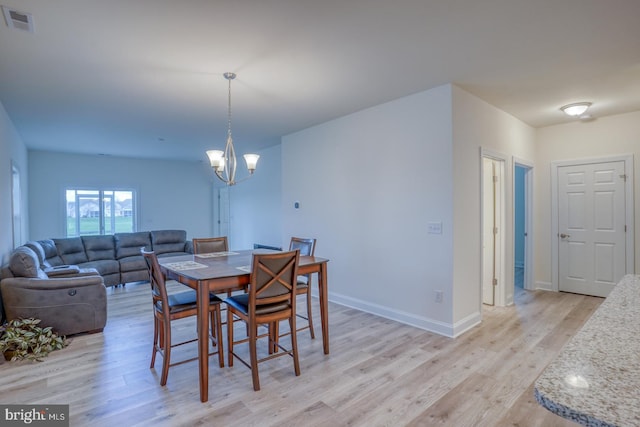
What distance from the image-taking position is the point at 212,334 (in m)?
3.14


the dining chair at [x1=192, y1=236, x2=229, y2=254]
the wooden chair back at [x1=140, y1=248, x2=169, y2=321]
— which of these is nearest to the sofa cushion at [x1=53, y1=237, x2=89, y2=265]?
the dining chair at [x1=192, y1=236, x2=229, y2=254]

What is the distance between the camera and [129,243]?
6.46 metres

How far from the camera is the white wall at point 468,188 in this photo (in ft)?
11.3

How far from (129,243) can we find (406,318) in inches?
213

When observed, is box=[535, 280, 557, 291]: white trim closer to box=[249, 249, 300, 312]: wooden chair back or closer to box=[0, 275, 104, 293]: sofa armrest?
box=[249, 249, 300, 312]: wooden chair back

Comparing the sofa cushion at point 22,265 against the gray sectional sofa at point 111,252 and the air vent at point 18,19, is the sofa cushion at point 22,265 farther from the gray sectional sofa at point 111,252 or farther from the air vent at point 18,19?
the air vent at point 18,19

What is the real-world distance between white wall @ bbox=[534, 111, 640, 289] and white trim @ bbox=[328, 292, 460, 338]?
231 centimetres

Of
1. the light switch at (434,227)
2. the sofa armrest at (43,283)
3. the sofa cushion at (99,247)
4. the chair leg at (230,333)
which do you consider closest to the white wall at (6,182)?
the sofa armrest at (43,283)

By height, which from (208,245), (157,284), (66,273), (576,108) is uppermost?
(576,108)

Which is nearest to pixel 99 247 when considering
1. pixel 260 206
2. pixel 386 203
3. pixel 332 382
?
pixel 260 206

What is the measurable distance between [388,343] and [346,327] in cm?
58

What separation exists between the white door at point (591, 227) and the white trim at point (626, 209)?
1.6 inches

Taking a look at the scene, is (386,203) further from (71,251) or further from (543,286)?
(71,251)

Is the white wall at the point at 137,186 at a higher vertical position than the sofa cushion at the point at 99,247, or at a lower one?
higher
